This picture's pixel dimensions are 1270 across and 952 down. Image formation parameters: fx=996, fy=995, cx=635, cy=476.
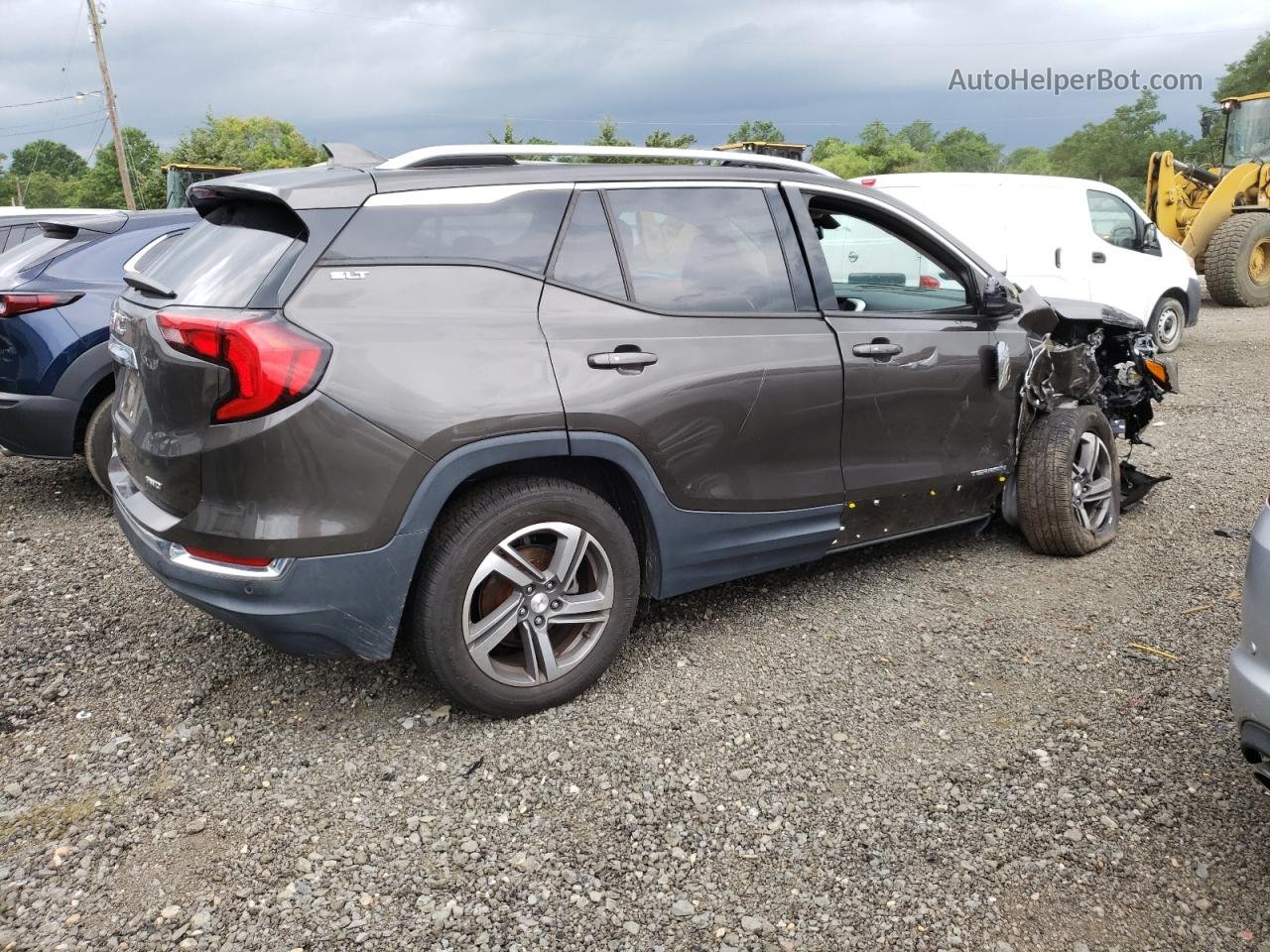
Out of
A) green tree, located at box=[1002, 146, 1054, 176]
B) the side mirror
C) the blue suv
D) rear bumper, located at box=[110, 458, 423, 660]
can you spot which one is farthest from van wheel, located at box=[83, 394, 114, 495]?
green tree, located at box=[1002, 146, 1054, 176]

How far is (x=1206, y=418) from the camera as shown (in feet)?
26.2

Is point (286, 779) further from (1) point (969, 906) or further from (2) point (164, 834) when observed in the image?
(1) point (969, 906)

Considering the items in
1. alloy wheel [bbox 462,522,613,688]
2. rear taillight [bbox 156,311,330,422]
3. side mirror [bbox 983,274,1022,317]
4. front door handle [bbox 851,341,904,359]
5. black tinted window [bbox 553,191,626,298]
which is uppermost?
black tinted window [bbox 553,191,626,298]

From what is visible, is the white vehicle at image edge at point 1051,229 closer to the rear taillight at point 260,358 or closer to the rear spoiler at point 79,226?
the rear spoiler at point 79,226

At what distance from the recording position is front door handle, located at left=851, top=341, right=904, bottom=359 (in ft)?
12.7

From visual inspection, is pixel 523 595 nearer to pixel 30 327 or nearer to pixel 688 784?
pixel 688 784

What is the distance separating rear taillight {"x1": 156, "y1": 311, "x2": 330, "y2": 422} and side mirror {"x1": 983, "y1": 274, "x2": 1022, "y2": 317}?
114 inches

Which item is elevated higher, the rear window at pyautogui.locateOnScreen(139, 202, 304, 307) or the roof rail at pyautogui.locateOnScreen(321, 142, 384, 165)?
the roof rail at pyautogui.locateOnScreen(321, 142, 384, 165)

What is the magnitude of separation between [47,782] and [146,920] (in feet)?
2.75

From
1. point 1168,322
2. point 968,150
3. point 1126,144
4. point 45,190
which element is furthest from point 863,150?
point 45,190

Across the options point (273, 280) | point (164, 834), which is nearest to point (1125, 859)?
point (164, 834)

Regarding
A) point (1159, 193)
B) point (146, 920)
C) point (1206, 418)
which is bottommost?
point (1206, 418)

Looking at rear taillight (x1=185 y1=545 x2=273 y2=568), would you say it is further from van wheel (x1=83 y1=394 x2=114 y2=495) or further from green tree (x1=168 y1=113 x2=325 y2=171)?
green tree (x1=168 y1=113 x2=325 y2=171)

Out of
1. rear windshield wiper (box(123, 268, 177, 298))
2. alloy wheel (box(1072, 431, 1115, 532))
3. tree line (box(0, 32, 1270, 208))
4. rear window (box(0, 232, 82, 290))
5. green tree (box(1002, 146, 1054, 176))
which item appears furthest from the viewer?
green tree (box(1002, 146, 1054, 176))
